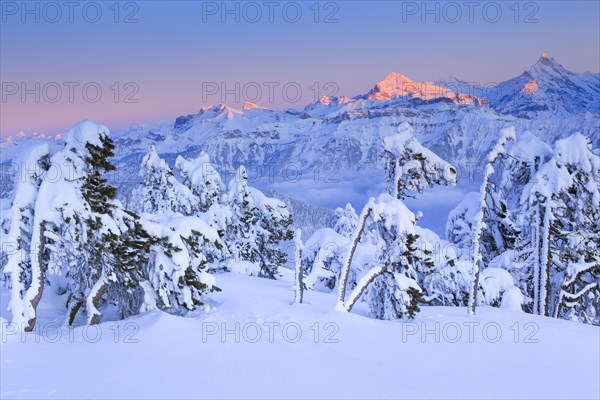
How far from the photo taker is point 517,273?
22.6 m

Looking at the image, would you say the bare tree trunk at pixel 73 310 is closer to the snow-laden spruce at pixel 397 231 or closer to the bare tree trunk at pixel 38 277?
the bare tree trunk at pixel 38 277

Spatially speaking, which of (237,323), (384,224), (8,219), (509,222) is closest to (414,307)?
(384,224)

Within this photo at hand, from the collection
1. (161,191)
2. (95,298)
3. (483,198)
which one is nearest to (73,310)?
(95,298)

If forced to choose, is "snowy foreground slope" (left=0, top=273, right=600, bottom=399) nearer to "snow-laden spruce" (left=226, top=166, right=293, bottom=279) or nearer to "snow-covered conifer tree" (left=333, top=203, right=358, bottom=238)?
"snow-laden spruce" (left=226, top=166, right=293, bottom=279)

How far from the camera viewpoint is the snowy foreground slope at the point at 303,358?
371 inches

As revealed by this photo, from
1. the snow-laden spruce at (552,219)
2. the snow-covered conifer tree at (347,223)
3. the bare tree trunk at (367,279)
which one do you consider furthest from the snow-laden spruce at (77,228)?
the snow-covered conifer tree at (347,223)

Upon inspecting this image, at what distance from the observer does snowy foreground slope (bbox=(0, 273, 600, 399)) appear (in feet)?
30.9

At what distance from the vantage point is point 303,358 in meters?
11.4

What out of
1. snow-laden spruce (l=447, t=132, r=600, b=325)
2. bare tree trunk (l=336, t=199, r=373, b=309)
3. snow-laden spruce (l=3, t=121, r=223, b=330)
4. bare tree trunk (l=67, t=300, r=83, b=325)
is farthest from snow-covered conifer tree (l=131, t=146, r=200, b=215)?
snow-laden spruce (l=447, t=132, r=600, b=325)

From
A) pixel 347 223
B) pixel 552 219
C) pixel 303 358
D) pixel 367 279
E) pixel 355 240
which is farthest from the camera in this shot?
pixel 347 223

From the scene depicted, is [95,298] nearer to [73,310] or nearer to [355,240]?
[73,310]

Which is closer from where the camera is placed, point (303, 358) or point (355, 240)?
point (303, 358)

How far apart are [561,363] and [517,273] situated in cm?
1203

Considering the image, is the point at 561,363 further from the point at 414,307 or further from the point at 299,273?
the point at 299,273
